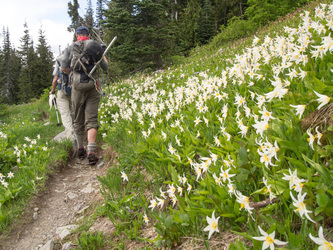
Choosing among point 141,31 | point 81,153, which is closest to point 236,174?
point 81,153

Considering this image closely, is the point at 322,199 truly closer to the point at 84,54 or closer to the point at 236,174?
the point at 236,174

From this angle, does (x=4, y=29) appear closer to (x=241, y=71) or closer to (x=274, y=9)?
(x=274, y=9)

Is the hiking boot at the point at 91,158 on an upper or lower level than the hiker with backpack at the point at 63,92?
lower

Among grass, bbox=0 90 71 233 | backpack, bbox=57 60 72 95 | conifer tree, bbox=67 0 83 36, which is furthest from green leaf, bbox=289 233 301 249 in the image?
conifer tree, bbox=67 0 83 36

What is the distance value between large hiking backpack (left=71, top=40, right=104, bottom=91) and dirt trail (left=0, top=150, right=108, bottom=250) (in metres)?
1.90

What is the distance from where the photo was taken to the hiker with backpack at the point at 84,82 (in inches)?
194

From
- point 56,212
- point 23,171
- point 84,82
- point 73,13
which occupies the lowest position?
point 56,212

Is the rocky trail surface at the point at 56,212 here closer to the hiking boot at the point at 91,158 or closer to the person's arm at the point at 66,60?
the hiking boot at the point at 91,158

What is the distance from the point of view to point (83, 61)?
491 centimetres

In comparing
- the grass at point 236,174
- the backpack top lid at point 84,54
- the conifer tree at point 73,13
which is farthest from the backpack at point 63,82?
the conifer tree at point 73,13

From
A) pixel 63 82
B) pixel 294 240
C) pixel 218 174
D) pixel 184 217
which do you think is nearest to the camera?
pixel 294 240

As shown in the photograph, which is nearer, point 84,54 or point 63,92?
point 84,54

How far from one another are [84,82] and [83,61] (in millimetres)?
458

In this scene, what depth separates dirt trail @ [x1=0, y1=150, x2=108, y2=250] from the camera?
2990mm
